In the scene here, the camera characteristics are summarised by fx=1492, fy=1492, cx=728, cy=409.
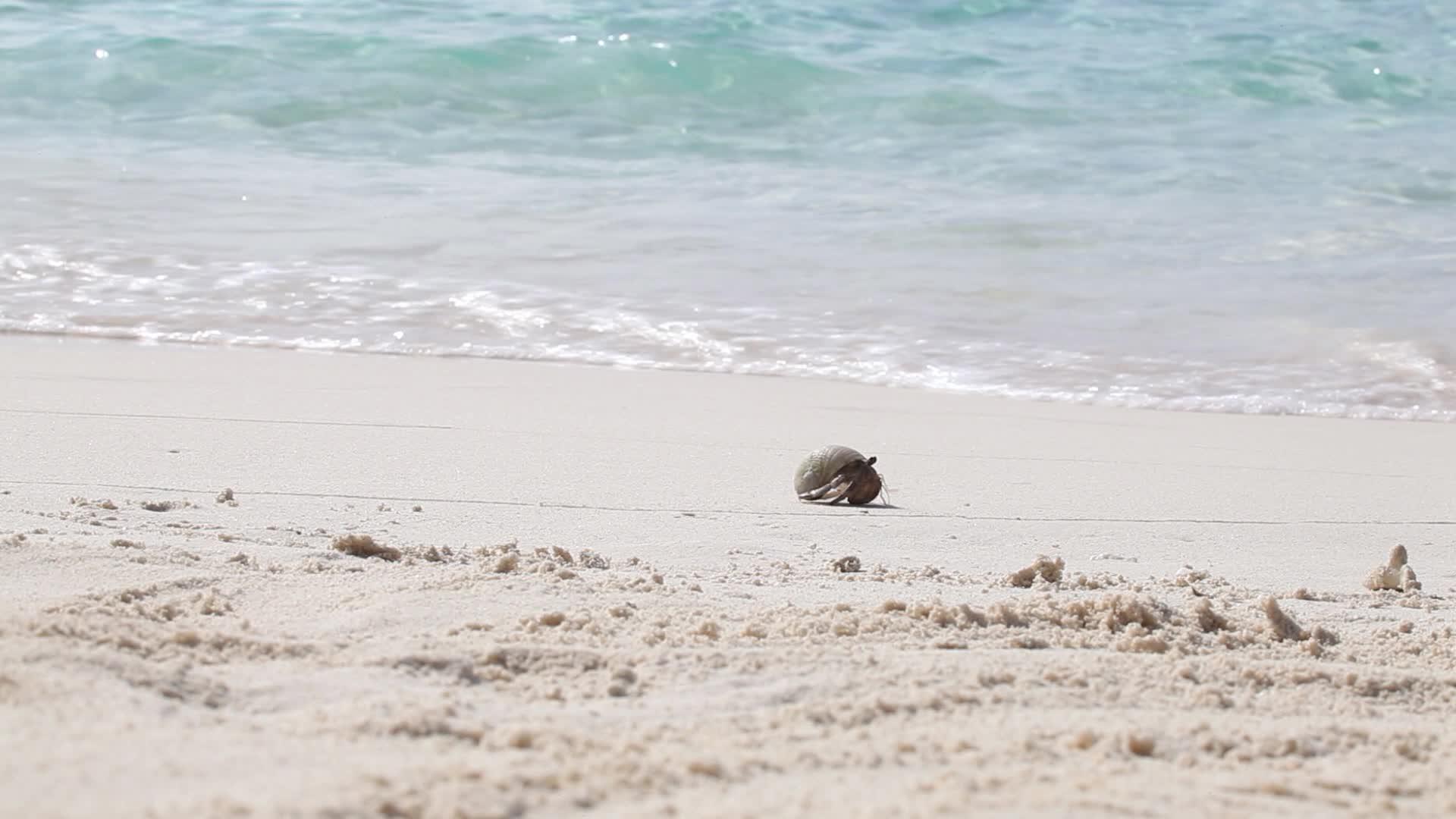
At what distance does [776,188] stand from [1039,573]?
5868 mm

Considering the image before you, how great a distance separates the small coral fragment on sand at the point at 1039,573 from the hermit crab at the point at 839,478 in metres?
0.73

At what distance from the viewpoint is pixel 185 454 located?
11.4ft

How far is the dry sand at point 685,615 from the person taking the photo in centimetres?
153

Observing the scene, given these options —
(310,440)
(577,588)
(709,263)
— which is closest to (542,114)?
(709,263)

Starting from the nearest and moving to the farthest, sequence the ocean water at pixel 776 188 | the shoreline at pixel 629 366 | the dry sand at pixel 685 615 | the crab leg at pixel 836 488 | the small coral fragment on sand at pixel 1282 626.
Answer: the dry sand at pixel 685 615 → the small coral fragment on sand at pixel 1282 626 → the crab leg at pixel 836 488 → the shoreline at pixel 629 366 → the ocean water at pixel 776 188

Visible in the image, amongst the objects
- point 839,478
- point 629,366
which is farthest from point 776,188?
point 839,478

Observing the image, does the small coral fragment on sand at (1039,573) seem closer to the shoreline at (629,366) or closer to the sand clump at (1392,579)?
the sand clump at (1392,579)

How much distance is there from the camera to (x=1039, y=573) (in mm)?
2670

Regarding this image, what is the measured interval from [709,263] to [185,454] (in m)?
3.38

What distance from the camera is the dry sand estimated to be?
5.01ft

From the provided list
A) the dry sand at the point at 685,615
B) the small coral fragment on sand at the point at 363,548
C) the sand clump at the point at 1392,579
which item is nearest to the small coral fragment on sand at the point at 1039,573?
the dry sand at the point at 685,615

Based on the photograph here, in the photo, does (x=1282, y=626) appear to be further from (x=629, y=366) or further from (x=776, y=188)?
(x=776, y=188)

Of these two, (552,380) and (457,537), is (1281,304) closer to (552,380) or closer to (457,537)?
(552,380)

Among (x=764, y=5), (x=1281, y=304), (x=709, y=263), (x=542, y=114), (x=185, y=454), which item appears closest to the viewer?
(x=185, y=454)
